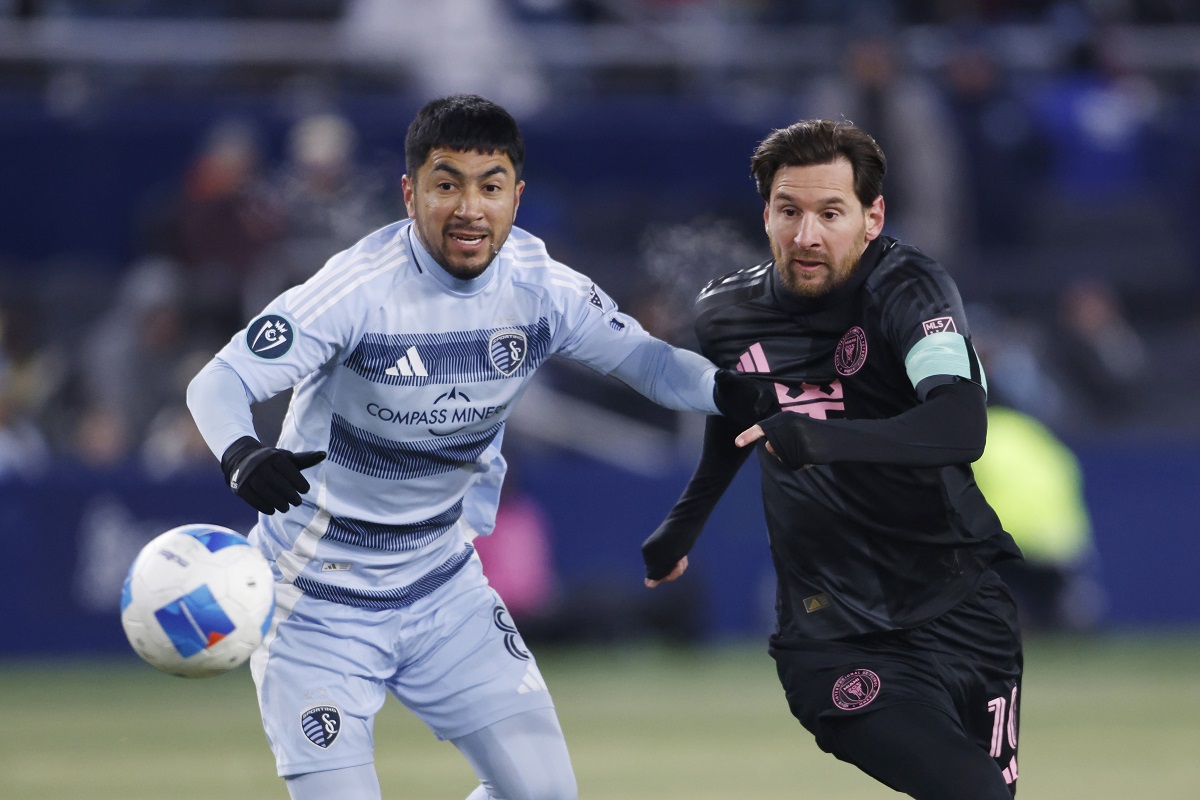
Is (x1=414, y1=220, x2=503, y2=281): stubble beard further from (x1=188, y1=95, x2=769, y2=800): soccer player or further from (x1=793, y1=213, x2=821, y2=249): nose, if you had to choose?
(x1=793, y1=213, x2=821, y2=249): nose

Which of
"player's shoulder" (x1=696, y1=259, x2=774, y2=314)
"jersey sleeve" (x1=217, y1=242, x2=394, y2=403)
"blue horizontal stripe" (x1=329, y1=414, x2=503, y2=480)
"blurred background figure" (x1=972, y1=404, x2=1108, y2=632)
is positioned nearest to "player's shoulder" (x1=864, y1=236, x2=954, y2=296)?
"player's shoulder" (x1=696, y1=259, x2=774, y2=314)

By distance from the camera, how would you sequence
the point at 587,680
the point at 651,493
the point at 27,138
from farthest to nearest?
the point at 27,138
the point at 651,493
the point at 587,680

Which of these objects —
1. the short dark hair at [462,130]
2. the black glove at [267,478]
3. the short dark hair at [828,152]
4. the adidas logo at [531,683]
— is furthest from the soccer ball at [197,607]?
the short dark hair at [828,152]

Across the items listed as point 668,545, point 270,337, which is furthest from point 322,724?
point 668,545

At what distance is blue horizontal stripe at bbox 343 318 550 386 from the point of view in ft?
17.6

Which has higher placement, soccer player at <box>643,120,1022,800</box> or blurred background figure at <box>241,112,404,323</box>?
blurred background figure at <box>241,112,404,323</box>

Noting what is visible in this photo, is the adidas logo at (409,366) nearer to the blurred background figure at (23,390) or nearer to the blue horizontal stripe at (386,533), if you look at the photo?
the blue horizontal stripe at (386,533)

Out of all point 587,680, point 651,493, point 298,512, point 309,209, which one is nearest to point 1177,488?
point 651,493

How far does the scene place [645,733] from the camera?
35.1ft

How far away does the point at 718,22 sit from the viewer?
16.5 metres

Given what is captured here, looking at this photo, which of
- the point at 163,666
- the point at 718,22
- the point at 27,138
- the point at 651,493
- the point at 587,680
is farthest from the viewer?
the point at 718,22

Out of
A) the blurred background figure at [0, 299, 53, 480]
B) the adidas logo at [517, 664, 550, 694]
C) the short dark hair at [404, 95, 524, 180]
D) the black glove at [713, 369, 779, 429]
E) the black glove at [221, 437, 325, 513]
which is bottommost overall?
the adidas logo at [517, 664, 550, 694]

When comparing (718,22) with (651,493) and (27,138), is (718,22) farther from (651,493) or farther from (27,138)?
(27,138)

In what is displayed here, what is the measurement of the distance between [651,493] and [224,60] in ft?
17.3
